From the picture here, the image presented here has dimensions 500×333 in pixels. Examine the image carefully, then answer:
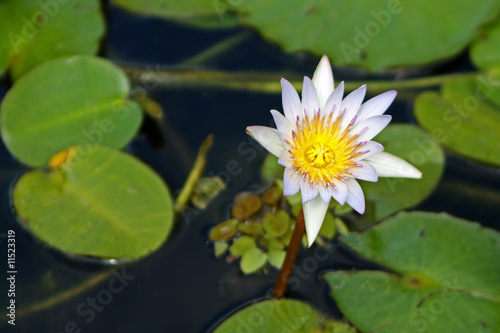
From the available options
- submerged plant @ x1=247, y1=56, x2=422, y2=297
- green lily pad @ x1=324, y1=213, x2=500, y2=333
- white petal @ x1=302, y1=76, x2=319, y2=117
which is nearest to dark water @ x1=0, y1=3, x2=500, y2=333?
green lily pad @ x1=324, y1=213, x2=500, y2=333

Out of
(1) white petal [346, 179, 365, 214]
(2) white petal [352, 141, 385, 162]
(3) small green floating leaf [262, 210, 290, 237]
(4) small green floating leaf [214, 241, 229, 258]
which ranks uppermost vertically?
(2) white petal [352, 141, 385, 162]

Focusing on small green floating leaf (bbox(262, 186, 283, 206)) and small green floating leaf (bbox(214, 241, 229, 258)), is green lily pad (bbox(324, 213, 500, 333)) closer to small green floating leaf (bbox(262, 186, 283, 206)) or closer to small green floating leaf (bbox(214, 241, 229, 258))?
small green floating leaf (bbox(262, 186, 283, 206))

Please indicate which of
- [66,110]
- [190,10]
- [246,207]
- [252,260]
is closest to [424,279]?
[252,260]

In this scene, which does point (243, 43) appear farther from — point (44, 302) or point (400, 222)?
point (44, 302)

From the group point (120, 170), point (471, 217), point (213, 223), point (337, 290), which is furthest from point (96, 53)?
point (471, 217)

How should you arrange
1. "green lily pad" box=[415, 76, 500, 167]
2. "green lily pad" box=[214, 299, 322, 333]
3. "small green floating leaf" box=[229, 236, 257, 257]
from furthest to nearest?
"green lily pad" box=[415, 76, 500, 167], "small green floating leaf" box=[229, 236, 257, 257], "green lily pad" box=[214, 299, 322, 333]

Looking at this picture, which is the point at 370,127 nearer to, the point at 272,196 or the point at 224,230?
the point at 272,196

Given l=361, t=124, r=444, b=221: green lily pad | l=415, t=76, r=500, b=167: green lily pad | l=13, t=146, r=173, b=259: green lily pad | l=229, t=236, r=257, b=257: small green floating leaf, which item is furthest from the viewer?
l=415, t=76, r=500, b=167: green lily pad
